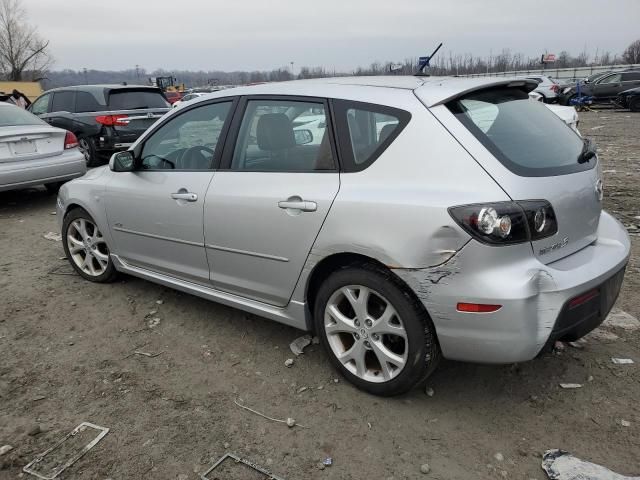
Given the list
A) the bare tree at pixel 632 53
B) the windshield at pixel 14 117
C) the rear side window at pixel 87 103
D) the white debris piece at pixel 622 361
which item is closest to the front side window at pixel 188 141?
the white debris piece at pixel 622 361

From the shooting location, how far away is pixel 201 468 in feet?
7.86

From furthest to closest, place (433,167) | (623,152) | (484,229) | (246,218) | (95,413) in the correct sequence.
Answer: (623,152) < (246,218) < (95,413) < (433,167) < (484,229)

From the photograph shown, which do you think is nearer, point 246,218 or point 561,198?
point 561,198

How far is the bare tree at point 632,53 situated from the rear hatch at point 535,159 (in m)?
76.4

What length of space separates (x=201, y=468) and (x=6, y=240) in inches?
197

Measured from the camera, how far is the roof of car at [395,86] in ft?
8.72

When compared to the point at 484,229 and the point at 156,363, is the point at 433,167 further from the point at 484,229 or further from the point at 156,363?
the point at 156,363

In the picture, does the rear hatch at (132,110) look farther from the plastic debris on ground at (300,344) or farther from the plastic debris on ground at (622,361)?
the plastic debris on ground at (622,361)

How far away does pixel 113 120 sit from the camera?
10031mm

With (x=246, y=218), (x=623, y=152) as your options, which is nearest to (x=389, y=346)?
(x=246, y=218)

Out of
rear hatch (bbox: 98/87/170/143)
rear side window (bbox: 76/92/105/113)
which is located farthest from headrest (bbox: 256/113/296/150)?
rear side window (bbox: 76/92/105/113)

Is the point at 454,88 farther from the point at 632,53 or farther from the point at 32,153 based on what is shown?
the point at 632,53

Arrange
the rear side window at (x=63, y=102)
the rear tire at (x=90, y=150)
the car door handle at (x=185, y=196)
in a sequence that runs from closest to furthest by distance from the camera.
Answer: the car door handle at (x=185, y=196), the rear tire at (x=90, y=150), the rear side window at (x=63, y=102)

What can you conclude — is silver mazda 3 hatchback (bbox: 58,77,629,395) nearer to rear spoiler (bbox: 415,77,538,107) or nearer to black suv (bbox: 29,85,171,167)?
rear spoiler (bbox: 415,77,538,107)
